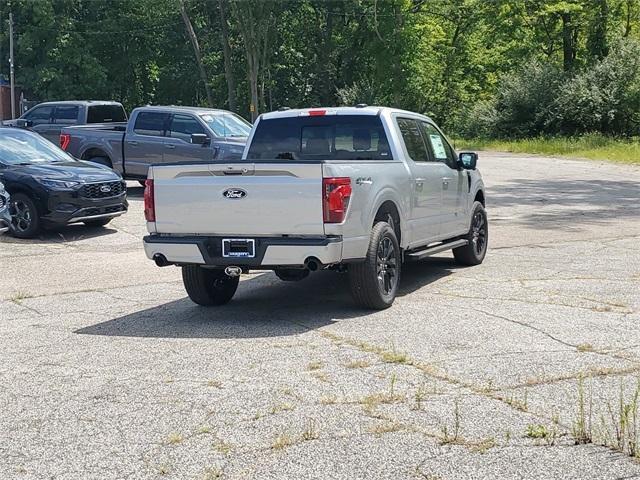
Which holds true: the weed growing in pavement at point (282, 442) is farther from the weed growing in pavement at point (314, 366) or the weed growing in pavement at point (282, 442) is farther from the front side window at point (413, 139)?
the front side window at point (413, 139)

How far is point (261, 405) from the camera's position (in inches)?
231

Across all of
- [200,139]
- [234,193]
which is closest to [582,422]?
[234,193]

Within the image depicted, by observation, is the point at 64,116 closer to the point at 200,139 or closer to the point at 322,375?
the point at 200,139

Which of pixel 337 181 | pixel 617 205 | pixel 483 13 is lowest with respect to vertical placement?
pixel 617 205

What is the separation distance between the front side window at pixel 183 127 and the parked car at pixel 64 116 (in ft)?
15.2

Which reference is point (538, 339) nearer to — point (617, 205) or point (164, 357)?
point (164, 357)

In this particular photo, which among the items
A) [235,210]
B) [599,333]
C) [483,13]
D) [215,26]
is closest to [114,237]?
[235,210]

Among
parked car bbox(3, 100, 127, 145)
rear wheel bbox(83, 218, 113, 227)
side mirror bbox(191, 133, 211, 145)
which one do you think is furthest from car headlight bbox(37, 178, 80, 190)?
parked car bbox(3, 100, 127, 145)

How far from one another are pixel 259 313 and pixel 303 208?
135cm

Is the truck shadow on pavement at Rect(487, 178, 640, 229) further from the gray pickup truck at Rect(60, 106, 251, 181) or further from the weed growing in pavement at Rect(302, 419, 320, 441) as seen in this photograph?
the weed growing in pavement at Rect(302, 419, 320, 441)

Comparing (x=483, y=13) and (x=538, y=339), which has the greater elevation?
(x=483, y=13)

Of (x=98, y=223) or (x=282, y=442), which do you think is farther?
(x=98, y=223)

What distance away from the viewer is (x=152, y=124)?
68.8ft

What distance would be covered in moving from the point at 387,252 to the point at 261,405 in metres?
3.40
